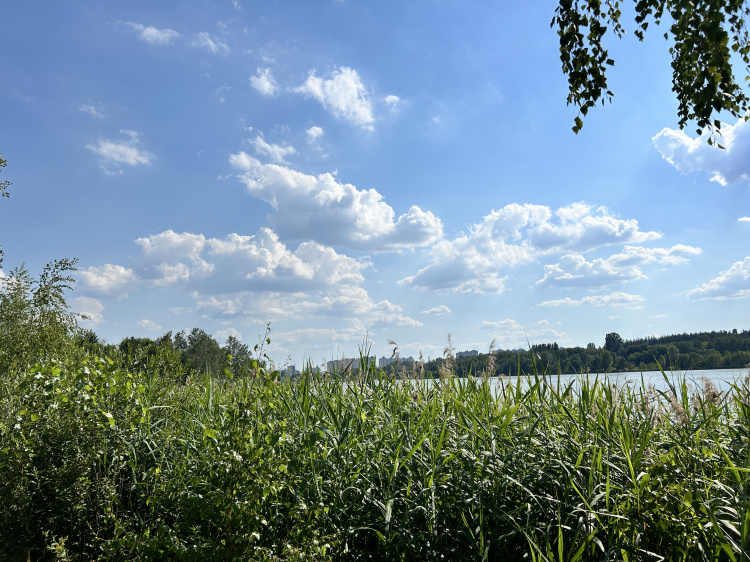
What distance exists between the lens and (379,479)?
3.29m

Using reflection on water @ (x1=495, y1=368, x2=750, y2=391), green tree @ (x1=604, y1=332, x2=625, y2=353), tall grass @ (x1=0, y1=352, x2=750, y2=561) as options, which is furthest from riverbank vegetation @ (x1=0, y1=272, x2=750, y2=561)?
green tree @ (x1=604, y1=332, x2=625, y2=353)

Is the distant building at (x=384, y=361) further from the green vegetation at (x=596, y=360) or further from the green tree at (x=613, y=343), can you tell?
the green tree at (x=613, y=343)

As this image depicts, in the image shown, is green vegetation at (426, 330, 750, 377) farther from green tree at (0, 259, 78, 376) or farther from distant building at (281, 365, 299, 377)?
green tree at (0, 259, 78, 376)

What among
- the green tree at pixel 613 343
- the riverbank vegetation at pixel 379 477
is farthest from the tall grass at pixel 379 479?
the green tree at pixel 613 343

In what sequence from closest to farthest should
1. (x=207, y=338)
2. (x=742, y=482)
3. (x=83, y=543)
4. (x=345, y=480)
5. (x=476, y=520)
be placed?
(x=742, y=482) → (x=476, y=520) → (x=345, y=480) → (x=83, y=543) → (x=207, y=338)

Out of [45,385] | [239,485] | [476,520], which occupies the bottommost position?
[476,520]

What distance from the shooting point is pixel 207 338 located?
151 ft

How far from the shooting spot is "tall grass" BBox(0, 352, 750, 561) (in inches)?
Answer: 110

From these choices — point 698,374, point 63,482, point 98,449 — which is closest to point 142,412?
point 98,449

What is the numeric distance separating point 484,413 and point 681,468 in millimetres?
1322

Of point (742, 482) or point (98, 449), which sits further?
point (98, 449)

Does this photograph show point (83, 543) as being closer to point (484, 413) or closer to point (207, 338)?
point (484, 413)

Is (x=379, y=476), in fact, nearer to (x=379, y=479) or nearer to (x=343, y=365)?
(x=379, y=479)

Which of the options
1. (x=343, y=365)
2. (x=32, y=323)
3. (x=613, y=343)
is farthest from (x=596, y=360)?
(x=32, y=323)
